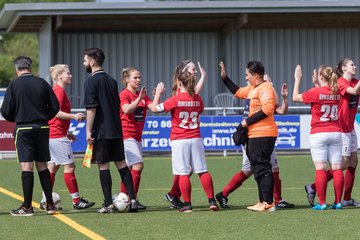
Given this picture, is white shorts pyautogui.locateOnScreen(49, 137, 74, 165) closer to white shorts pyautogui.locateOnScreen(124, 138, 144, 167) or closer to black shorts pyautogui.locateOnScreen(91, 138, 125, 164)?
white shorts pyautogui.locateOnScreen(124, 138, 144, 167)

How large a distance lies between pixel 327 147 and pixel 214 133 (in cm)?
1384

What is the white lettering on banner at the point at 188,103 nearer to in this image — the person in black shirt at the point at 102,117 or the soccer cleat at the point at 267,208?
the person in black shirt at the point at 102,117

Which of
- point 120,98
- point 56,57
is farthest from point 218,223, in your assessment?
point 56,57

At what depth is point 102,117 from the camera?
41.5ft

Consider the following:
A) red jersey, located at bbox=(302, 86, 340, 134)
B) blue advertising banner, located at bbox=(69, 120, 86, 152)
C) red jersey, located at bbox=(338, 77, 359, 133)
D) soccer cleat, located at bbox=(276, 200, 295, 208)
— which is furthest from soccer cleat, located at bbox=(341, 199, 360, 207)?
blue advertising banner, located at bbox=(69, 120, 86, 152)

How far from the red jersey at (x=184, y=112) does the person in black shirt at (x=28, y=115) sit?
1399 mm

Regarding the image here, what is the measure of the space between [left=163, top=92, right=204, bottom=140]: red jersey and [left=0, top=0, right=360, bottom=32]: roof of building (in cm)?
1624

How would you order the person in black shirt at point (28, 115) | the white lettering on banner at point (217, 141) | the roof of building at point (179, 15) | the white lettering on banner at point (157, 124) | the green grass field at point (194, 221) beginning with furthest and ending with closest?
the roof of building at point (179, 15) < the white lettering on banner at point (217, 141) < the white lettering on banner at point (157, 124) < the person in black shirt at point (28, 115) < the green grass field at point (194, 221)

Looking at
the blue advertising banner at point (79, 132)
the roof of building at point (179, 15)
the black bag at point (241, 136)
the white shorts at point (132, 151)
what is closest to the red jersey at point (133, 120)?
the white shorts at point (132, 151)

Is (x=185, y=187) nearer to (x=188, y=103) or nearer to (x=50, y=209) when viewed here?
(x=188, y=103)

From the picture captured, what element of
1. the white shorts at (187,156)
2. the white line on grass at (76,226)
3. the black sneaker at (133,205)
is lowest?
the white line on grass at (76,226)

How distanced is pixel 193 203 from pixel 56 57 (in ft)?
62.8

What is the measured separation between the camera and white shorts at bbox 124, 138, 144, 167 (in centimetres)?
1348

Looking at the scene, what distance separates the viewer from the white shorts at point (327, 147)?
12.9 metres
